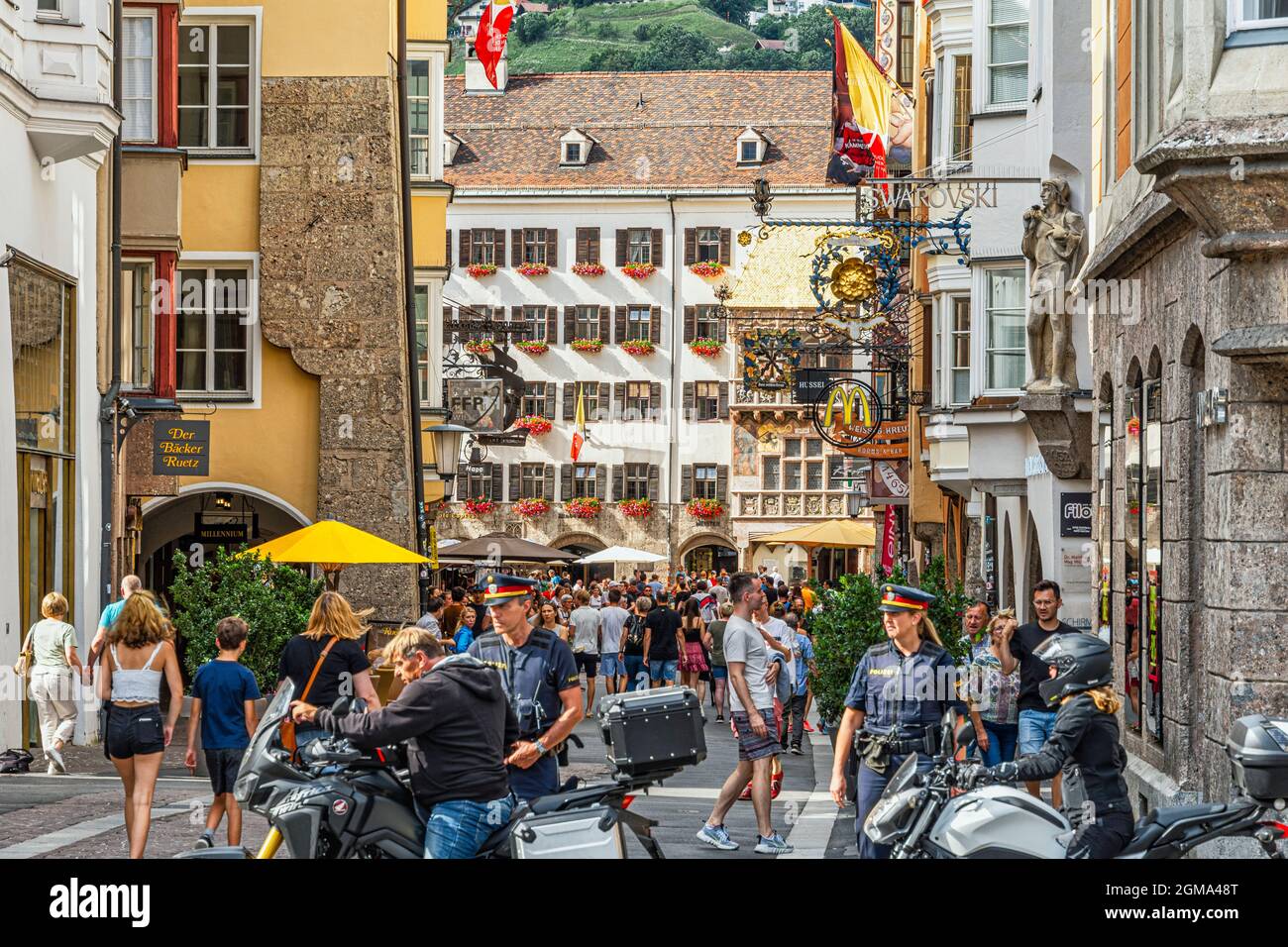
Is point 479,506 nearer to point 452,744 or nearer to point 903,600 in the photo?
point 903,600

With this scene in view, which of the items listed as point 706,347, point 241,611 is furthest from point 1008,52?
point 706,347

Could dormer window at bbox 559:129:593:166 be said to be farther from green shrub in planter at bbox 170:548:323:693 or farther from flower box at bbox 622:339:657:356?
green shrub in planter at bbox 170:548:323:693

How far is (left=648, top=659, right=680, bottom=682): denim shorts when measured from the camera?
94.6ft

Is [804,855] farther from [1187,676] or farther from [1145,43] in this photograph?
[1145,43]

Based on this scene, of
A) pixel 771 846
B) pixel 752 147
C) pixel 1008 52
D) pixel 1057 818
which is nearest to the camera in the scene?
pixel 1057 818

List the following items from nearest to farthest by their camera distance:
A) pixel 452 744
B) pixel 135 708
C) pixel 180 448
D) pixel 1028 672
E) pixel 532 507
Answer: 1. pixel 452 744
2. pixel 135 708
3. pixel 1028 672
4. pixel 180 448
5. pixel 532 507


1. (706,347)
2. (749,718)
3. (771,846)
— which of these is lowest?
(771,846)

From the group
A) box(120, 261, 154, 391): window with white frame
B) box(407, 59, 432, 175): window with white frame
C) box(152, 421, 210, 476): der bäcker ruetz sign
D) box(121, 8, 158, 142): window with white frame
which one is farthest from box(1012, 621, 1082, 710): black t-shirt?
box(407, 59, 432, 175): window with white frame

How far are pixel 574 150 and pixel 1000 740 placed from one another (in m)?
65.3

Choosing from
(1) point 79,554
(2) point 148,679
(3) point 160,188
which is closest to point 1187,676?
(2) point 148,679

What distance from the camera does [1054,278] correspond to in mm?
20562

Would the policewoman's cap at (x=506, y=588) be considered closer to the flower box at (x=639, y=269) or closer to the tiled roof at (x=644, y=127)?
the flower box at (x=639, y=269)
